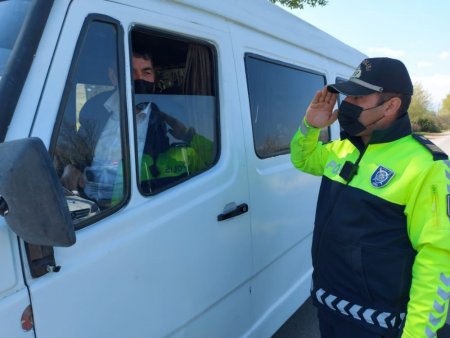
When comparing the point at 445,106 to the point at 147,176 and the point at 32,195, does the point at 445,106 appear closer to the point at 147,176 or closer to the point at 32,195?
the point at 147,176

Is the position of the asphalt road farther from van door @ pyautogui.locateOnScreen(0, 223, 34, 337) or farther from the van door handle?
van door @ pyautogui.locateOnScreen(0, 223, 34, 337)

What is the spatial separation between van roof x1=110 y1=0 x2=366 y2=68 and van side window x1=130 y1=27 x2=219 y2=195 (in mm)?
179

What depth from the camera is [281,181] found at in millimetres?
2643

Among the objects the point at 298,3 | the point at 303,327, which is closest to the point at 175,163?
the point at 303,327

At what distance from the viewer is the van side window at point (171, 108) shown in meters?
1.78

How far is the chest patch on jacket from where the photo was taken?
5.38 feet

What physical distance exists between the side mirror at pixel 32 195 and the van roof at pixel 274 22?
2.64 feet

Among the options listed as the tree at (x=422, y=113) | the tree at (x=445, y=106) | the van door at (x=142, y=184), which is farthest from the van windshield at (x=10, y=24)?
the tree at (x=445, y=106)

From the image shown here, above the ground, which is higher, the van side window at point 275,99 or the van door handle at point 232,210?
the van side window at point 275,99

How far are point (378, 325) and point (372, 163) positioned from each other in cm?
69

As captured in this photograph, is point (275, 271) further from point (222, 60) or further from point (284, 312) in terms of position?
point (222, 60)

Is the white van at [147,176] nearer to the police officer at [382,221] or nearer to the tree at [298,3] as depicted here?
the police officer at [382,221]

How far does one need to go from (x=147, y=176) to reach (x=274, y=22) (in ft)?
4.87

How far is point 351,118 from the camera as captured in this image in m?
1.86
